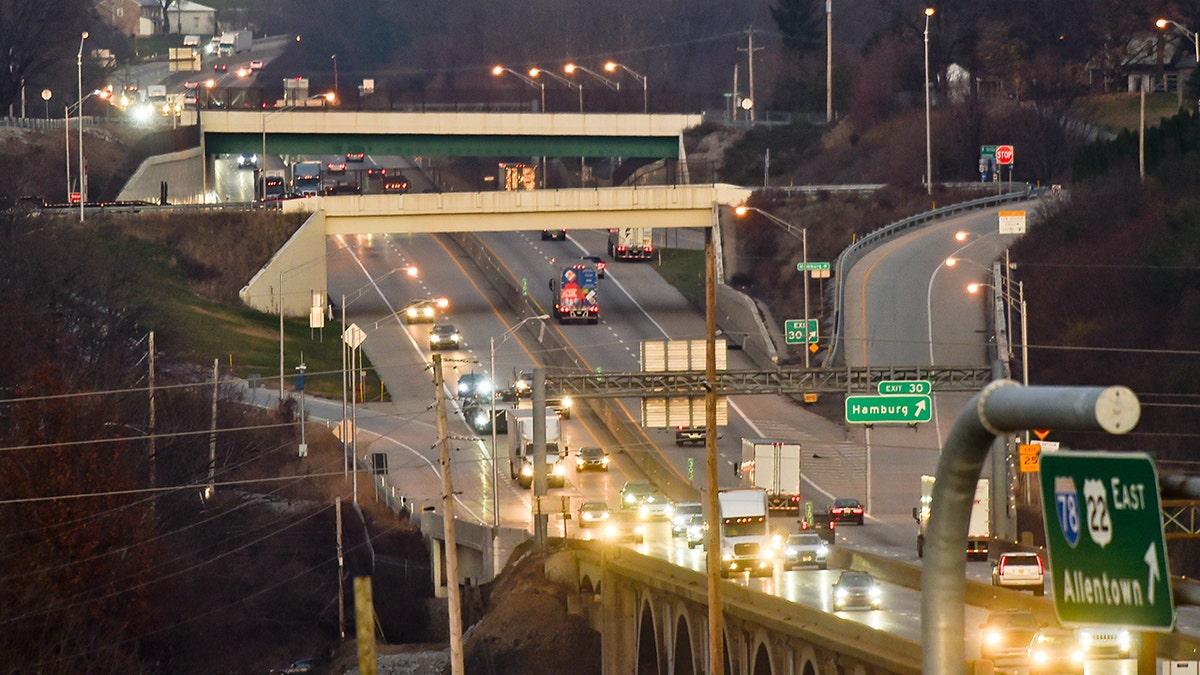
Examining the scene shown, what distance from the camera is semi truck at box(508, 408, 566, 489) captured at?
72.5 metres

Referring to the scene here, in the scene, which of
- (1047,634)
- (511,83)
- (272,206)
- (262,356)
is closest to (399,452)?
(262,356)

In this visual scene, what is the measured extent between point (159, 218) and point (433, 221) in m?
16.7

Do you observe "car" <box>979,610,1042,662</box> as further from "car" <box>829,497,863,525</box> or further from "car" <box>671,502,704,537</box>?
"car" <box>829,497,863,525</box>

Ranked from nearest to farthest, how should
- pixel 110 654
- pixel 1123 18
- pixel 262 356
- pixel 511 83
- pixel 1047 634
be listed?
1. pixel 1047 634
2. pixel 110 654
3. pixel 262 356
4. pixel 1123 18
5. pixel 511 83

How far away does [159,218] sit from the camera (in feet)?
352

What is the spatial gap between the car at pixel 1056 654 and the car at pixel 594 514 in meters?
35.5

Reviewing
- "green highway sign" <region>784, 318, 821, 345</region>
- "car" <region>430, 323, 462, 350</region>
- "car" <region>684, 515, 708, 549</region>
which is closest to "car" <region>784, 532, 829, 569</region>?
"car" <region>684, 515, 708, 549</region>

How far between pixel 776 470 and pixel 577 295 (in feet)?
118

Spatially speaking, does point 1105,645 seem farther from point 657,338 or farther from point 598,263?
point 598,263

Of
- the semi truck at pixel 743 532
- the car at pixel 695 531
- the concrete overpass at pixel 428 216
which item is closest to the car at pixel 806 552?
the semi truck at pixel 743 532

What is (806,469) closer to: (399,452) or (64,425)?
(399,452)

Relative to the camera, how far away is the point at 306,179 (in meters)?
127

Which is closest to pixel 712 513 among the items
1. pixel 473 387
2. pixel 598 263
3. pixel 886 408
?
pixel 886 408

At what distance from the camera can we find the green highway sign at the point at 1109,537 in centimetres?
738
